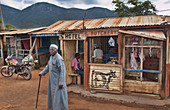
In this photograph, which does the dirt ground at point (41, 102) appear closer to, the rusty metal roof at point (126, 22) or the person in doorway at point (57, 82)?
the person in doorway at point (57, 82)

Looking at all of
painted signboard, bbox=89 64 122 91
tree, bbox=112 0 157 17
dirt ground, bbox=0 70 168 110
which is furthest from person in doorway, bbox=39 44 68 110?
tree, bbox=112 0 157 17

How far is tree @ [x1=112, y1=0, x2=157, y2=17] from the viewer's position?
18.5 metres

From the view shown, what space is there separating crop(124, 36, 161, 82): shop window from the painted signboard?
18.0 inches

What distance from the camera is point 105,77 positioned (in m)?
5.73

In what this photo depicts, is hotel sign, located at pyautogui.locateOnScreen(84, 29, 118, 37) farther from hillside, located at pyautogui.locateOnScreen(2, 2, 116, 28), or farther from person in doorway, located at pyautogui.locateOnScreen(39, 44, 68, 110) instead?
hillside, located at pyautogui.locateOnScreen(2, 2, 116, 28)

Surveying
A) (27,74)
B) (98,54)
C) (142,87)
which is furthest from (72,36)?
(27,74)

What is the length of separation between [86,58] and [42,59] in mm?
7135

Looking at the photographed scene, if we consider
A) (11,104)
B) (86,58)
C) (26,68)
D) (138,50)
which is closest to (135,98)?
(138,50)

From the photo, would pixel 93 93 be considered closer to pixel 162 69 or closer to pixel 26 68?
pixel 162 69

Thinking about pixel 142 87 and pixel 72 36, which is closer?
pixel 142 87

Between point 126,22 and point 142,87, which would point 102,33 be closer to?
point 126,22

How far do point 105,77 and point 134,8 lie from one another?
16.0 m

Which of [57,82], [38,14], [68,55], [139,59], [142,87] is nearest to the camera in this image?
[57,82]

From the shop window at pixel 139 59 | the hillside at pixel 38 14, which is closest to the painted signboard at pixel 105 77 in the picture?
the shop window at pixel 139 59
